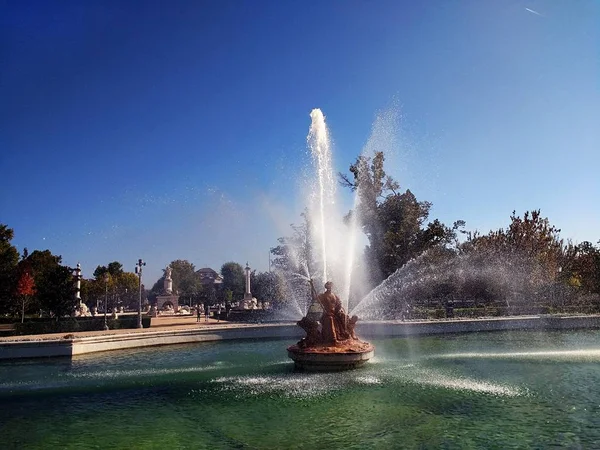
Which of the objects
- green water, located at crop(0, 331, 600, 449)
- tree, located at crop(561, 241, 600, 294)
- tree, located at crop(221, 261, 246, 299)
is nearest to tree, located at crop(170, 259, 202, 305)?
tree, located at crop(221, 261, 246, 299)

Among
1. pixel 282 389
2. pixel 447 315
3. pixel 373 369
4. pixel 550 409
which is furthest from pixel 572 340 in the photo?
pixel 282 389

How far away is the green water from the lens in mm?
9625

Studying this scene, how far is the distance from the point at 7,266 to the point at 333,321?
33.4 metres

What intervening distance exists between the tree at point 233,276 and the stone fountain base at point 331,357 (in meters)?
112

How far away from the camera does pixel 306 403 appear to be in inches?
488

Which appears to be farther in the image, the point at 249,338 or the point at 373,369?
the point at 249,338

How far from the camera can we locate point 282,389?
1408cm

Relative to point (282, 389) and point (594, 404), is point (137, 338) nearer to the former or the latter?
point (282, 389)

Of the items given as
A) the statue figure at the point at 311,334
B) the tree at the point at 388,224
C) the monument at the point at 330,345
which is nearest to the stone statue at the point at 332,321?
the monument at the point at 330,345

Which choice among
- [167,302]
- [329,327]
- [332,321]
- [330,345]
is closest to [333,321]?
[332,321]

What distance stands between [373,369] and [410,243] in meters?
24.6

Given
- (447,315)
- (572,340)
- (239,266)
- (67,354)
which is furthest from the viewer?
(239,266)

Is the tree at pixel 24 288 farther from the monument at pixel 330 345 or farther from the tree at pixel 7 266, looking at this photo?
the monument at pixel 330 345

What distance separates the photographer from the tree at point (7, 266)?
121 feet
